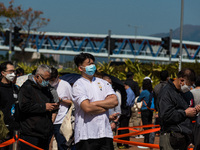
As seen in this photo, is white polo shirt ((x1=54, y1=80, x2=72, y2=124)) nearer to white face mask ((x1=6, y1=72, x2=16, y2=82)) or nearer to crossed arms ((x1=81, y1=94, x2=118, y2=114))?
white face mask ((x1=6, y1=72, x2=16, y2=82))

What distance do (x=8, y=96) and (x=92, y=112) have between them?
1.88 m

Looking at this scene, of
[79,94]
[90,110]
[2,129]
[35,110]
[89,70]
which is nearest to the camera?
[90,110]

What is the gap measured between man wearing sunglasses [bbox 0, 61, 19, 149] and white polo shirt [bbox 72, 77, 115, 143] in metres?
1.48

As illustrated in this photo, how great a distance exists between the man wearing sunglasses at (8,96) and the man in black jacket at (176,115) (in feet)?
7.31

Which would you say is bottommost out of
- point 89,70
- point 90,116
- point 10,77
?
point 90,116

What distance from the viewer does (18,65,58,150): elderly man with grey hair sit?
516cm

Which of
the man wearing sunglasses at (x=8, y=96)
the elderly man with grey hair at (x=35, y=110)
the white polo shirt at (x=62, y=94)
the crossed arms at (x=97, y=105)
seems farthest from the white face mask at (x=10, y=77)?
the crossed arms at (x=97, y=105)

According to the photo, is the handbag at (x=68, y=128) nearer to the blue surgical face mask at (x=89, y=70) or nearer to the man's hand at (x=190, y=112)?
the blue surgical face mask at (x=89, y=70)

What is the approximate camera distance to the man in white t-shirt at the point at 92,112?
4.51 m

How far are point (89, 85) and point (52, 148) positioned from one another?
13.2 feet

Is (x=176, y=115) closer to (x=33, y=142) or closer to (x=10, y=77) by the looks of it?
(x=33, y=142)

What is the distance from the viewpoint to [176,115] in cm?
476

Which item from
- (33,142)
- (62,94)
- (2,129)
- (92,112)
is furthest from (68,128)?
(62,94)

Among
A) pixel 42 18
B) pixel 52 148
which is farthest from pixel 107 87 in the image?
pixel 42 18
